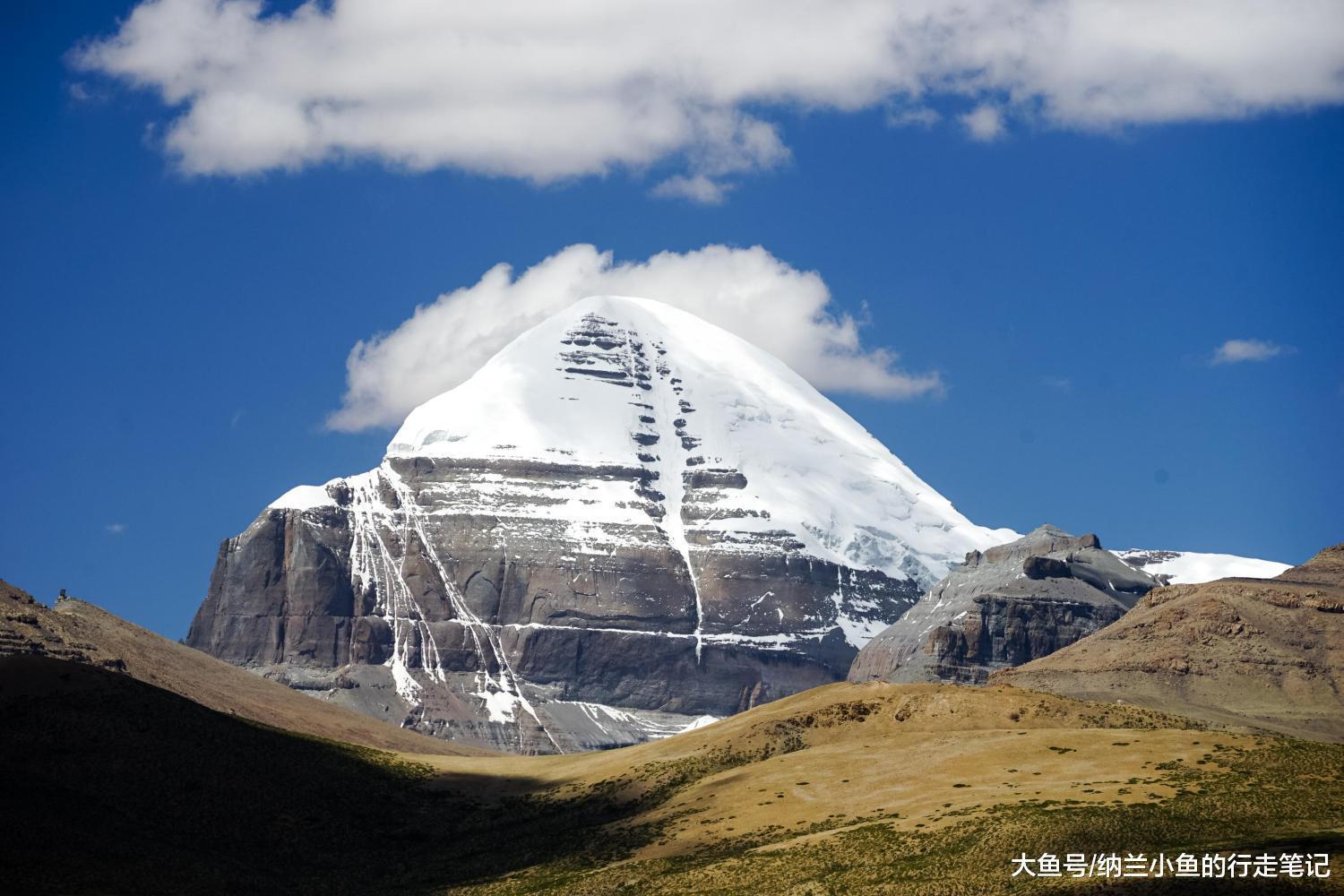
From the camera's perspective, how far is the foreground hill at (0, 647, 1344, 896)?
379ft

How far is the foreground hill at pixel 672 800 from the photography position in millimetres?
115438

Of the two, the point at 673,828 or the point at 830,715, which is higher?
the point at 830,715

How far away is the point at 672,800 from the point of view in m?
149

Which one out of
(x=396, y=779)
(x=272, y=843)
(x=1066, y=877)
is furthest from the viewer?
(x=396, y=779)

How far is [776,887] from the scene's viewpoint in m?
113

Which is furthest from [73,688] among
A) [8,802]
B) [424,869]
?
[424,869]

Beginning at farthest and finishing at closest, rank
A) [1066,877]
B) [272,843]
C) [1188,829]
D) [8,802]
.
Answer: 1. [272,843]
2. [8,802]
3. [1188,829]
4. [1066,877]

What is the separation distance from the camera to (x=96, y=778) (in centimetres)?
14788

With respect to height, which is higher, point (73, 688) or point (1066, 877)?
point (73, 688)

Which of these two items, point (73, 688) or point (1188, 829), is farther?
point (73, 688)

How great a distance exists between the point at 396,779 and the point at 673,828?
133 feet

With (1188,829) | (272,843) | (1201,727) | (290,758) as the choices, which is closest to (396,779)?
(290,758)

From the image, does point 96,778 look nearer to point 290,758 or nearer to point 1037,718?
point 290,758

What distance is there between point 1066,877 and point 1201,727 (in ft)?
202
